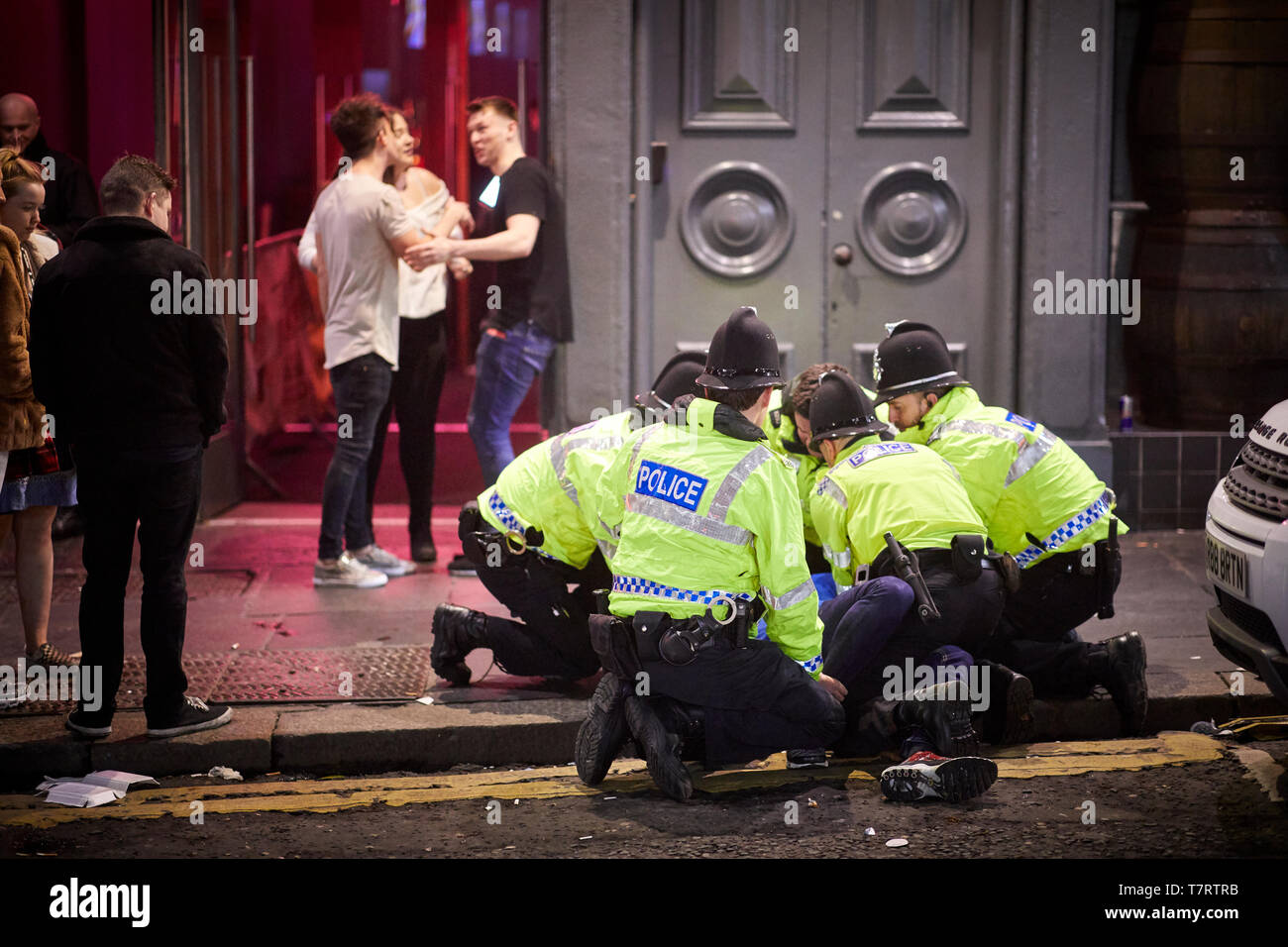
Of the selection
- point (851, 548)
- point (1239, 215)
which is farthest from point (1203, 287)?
point (851, 548)

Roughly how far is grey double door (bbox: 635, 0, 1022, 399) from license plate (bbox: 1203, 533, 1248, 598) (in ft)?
12.0

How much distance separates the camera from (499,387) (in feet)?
26.7

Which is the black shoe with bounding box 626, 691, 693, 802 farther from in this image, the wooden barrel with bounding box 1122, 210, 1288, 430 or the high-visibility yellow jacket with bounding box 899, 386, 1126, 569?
the wooden barrel with bounding box 1122, 210, 1288, 430

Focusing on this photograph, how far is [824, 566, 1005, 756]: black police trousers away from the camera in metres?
5.74

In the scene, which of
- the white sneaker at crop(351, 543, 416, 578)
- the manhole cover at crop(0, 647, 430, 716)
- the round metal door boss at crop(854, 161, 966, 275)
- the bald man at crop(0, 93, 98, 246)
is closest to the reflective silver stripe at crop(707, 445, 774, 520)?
the manhole cover at crop(0, 647, 430, 716)

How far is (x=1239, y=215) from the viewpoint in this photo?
8.87 meters

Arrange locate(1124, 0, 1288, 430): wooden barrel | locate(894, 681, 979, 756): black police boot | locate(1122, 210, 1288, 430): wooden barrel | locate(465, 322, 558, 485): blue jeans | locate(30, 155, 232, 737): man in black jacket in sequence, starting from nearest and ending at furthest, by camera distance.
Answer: locate(894, 681, 979, 756): black police boot < locate(30, 155, 232, 737): man in black jacket < locate(465, 322, 558, 485): blue jeans < locate(1124, 0, 1288, 430): wooden barrel < locate(1122, 210, 1288, 430): wooden barrel

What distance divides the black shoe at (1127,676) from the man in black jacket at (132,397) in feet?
10.8

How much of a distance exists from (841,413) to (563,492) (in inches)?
41.6

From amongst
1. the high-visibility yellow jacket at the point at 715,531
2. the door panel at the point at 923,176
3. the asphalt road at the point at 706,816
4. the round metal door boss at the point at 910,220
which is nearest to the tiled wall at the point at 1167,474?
the door panel at the point at 923,176

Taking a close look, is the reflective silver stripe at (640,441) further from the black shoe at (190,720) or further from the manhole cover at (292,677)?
the black shoe at (190,720)

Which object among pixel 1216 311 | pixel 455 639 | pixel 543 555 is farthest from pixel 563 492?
pixel 1216 311

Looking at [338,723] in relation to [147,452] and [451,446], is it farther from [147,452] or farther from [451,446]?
[451,446]
